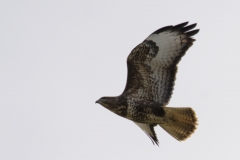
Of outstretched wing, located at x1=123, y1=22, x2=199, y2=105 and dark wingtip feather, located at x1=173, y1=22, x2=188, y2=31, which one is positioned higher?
dark wingtip feather, located at x1=173, y1=22, x2=188, y2=31

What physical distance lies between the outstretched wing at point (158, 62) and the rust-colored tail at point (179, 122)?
0.37 meters

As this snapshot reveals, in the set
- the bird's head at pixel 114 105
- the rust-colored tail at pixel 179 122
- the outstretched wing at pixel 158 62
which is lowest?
the rust-colored tail at pixel 179 122

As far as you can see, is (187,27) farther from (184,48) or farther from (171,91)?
(171,91)

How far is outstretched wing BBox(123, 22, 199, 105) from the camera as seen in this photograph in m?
14.1

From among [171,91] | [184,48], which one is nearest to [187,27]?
[184,48]

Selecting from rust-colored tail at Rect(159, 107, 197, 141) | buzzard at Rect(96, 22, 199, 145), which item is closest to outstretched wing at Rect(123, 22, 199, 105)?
buzzard at Rect(96, 22, 199, 145)

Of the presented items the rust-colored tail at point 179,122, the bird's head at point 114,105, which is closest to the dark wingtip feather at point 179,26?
the rust-colored tail at point 179,122

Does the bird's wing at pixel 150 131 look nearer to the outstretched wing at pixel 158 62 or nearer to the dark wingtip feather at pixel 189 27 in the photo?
the outstretched wing at pixel 158 62

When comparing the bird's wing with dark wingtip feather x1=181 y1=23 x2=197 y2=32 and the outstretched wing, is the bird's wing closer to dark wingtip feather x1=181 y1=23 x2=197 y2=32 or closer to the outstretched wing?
the outstretched wing

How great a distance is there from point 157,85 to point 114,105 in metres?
0.98

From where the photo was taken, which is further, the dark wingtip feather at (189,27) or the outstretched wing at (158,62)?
the outstretched wing at (158,62)

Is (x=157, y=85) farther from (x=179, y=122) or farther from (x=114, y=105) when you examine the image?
(x=114, y=105)

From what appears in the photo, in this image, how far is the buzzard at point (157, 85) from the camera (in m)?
14.1

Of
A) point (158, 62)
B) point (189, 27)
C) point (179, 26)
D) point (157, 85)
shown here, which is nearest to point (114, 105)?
point (157, 85)
